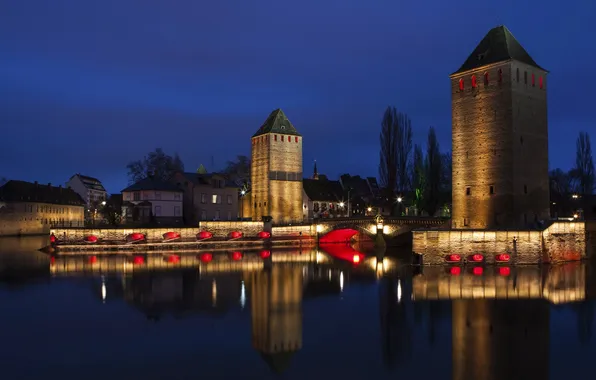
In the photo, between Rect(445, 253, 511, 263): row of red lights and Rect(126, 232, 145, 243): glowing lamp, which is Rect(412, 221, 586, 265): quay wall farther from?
Rect(126, 232, 145, 243): glowing lamp

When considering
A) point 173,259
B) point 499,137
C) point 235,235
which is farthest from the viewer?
point 235,235

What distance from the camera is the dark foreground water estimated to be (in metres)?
12.9

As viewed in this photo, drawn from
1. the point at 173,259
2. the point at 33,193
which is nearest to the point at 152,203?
the point at 173,259

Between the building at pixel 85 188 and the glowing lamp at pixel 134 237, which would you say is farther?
the building at pixel 85 188

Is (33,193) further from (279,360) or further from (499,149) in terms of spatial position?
(279,360)

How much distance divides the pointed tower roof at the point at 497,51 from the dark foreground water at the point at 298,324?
16.0 metres

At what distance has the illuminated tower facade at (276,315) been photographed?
14209mm

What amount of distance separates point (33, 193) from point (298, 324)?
67.6m

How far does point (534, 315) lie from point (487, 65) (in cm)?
2462

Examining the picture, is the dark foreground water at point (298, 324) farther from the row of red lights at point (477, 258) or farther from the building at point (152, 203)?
the building at point (152, 203)

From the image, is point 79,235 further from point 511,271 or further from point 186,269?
point 511,271

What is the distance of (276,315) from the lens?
18766 mm

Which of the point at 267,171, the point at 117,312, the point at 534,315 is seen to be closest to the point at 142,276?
the point at 117,312

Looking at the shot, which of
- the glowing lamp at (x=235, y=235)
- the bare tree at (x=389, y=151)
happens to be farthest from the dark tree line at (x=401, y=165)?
the glowing lamp at (x=235, y=235)
